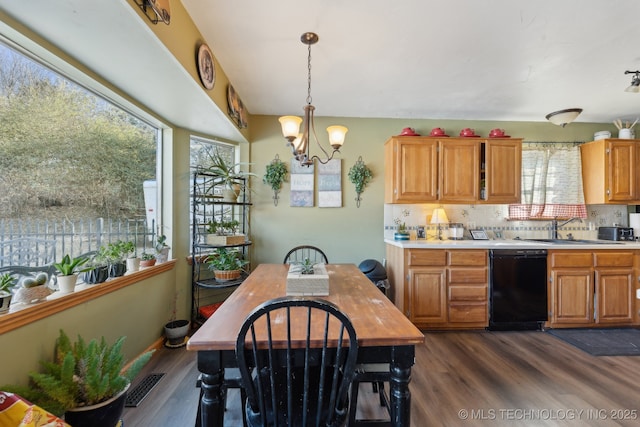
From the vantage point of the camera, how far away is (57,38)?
1408 millimetres

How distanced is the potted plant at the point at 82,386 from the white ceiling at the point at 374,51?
155 centimetres

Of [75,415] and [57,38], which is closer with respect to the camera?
[75,415]

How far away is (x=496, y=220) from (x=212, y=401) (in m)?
3.69

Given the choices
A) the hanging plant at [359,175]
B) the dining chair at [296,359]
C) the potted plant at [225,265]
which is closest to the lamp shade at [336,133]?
the dining chair at [296,359]

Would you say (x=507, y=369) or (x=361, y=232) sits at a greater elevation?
(x=361, y=232)

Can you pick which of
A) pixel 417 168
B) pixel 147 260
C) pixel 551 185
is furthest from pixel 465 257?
pixel 147 260

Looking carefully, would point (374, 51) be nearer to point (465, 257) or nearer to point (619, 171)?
point (465, 257)

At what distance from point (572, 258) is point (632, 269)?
685 millimetres

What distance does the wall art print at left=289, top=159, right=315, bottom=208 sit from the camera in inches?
136

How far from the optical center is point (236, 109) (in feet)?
8.96

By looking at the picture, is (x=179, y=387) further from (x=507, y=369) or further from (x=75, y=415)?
(x=507, y=369)

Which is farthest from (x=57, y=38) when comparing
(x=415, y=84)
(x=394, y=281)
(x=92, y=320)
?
(x=394, y=281)

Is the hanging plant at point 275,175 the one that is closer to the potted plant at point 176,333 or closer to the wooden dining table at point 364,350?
the potted plant at point 176,333

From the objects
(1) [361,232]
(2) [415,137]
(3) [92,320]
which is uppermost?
(2) [415,137]
